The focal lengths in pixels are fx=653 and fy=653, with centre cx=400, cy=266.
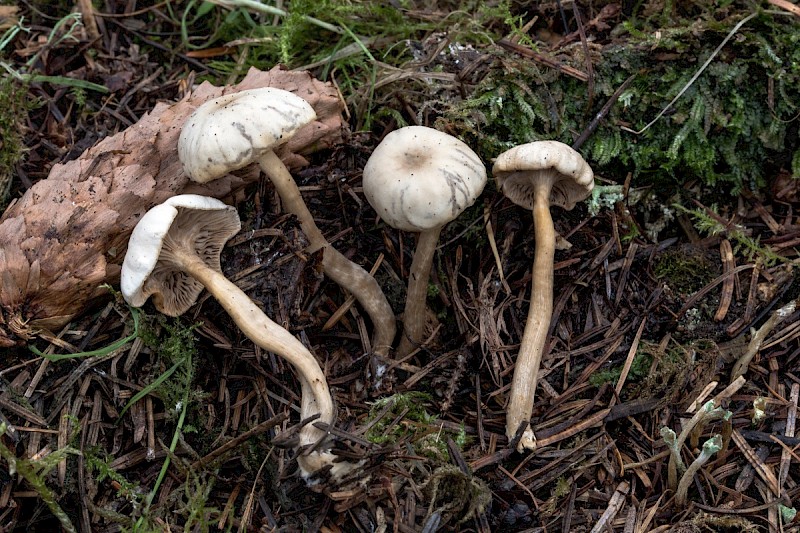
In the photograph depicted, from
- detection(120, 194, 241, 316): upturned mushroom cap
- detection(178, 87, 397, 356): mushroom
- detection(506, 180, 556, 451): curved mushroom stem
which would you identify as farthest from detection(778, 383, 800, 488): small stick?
detection(120, 194, 241, 316): upturned mushroom cap

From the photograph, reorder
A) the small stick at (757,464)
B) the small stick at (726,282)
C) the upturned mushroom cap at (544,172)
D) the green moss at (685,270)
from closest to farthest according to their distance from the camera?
1. the small stick at (757,464)
2. the upturned mushroom cap at (544,172)
3. the small stick at (726,282)
4. the green moss at (685,270)

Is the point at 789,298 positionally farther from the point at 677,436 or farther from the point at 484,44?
the point at 484,44

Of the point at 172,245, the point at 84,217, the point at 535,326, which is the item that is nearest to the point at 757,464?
the point at 535,326

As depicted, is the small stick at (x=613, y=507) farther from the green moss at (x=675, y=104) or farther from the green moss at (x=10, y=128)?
the green moss at (x=10, y=128)

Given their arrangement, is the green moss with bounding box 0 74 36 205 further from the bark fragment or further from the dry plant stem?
the dry plant stem

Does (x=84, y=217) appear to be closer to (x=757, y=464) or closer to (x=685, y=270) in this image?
(x=685, y=270)

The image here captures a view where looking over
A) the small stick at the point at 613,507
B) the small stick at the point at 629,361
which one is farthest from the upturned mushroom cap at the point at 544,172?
the small stick at the point at 613,507
